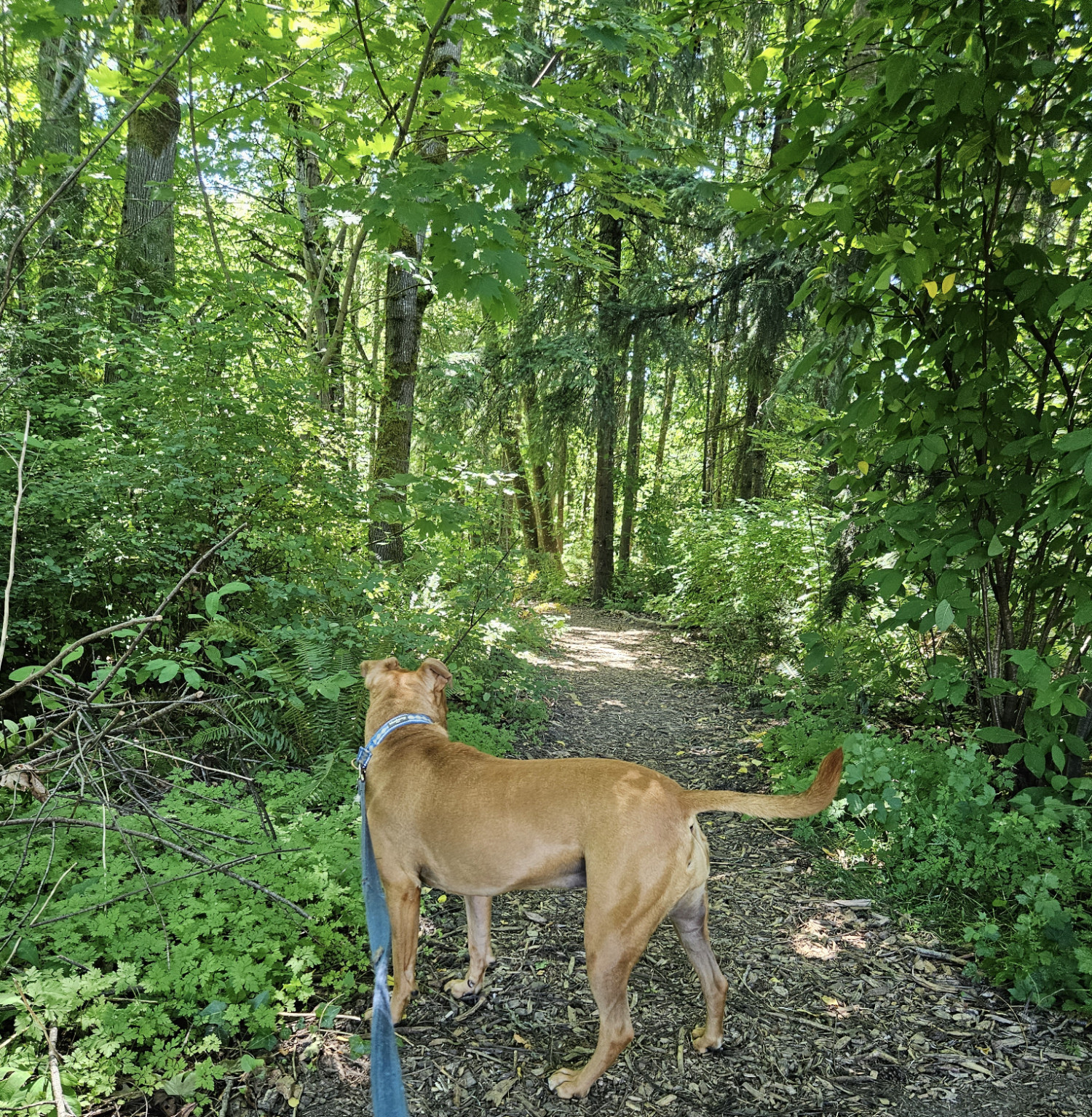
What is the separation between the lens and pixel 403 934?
8.97 ft

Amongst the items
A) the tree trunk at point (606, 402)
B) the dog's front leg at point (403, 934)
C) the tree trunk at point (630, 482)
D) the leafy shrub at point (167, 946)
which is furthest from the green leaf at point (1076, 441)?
the tree trunk at point (630, 482)

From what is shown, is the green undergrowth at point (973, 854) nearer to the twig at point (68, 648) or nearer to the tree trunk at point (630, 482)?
the twig at point (68, 648)

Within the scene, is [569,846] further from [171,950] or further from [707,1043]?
[171,950]

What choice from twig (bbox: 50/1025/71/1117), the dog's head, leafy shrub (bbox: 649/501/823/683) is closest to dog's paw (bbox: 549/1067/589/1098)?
the dog's head

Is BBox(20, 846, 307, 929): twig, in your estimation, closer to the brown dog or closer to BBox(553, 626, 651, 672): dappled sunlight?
the brown dog

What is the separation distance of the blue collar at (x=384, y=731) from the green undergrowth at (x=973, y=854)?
249 centimetres

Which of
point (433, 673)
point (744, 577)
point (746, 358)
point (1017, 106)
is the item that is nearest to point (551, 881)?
point (433, 673)

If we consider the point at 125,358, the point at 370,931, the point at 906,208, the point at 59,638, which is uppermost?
the point at 906,208

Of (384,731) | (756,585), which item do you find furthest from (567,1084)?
(756,585)

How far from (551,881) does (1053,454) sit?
3.09 m

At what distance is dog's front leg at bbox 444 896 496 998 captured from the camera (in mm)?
2930

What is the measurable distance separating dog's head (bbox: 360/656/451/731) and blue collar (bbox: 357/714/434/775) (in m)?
0.07

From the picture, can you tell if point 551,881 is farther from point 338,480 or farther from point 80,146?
point 80,146

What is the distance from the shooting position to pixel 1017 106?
130 inches
